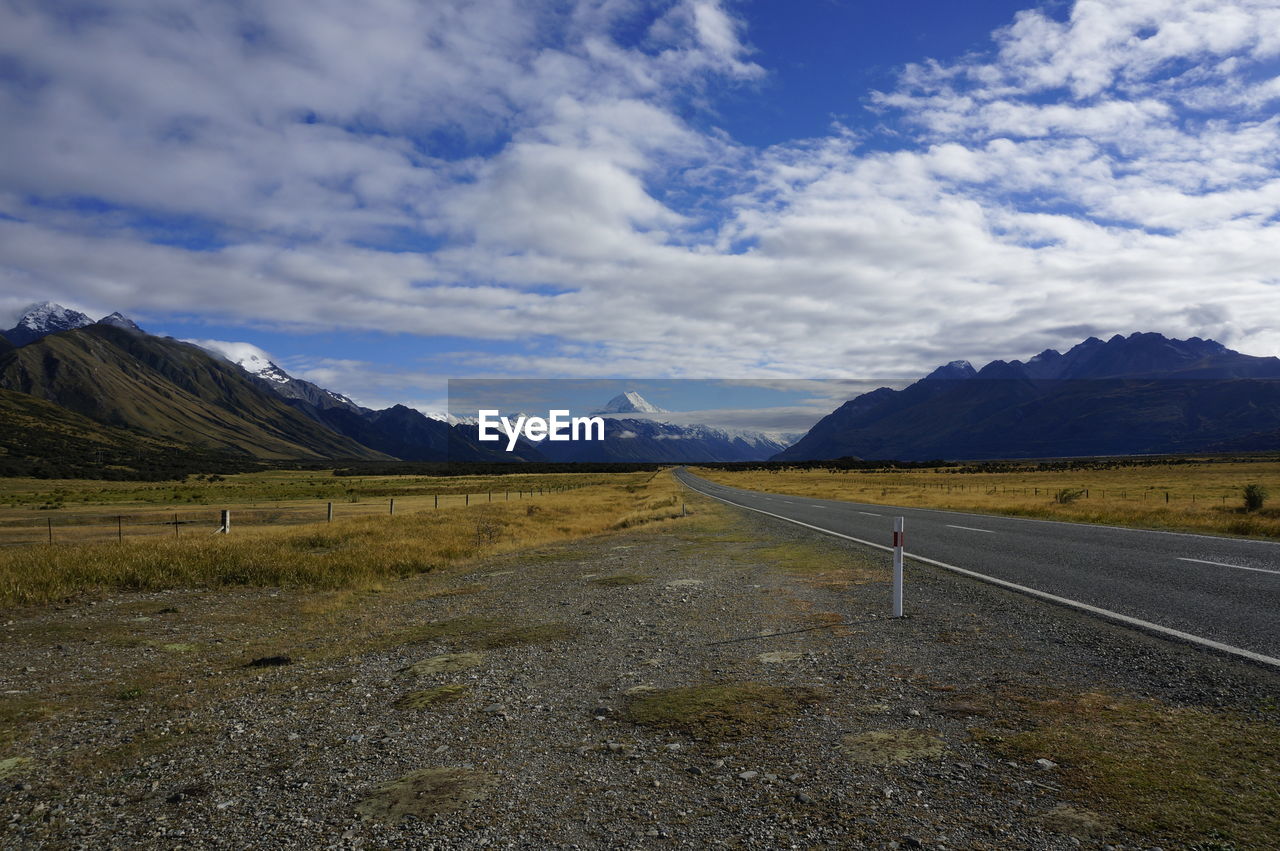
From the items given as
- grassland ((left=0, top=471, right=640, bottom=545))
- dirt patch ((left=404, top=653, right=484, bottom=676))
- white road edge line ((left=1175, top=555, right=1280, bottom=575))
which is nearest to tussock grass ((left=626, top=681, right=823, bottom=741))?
dirt patch ((left=404, top=653, right=484, bottom=676))

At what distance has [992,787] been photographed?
427 centimetres

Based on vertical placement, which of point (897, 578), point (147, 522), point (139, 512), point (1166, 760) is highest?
point (897, 578)

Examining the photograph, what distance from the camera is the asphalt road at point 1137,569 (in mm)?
8008

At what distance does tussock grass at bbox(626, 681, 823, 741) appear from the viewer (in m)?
5.52

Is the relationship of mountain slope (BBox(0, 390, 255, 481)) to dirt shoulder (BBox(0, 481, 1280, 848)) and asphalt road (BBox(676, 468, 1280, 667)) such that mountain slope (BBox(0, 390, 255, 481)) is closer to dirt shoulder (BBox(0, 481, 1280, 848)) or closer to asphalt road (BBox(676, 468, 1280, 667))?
Result: dirt shoulder (BBox(0, 481, 1280, 848))

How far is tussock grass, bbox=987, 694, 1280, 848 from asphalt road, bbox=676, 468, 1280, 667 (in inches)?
89.9

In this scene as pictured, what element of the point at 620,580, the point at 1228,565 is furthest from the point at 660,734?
the point at 1228,565

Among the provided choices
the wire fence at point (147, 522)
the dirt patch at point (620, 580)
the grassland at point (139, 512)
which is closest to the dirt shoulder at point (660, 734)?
the dirt patch at point (620, 580)

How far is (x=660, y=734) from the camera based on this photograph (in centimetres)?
548

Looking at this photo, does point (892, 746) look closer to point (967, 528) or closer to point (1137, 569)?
A: point (1137, 569)

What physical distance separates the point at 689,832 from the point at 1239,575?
11931mm

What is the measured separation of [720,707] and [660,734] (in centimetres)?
74

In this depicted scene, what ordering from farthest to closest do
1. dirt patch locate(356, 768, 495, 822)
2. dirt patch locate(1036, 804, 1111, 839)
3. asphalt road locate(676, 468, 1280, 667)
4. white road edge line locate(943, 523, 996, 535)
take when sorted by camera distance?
white road edge line locate(943, 523, 996, 535), asphalt road locate(676, 468, 1280, 667), dirt patch locate(356, 768, 495, 822), dirt patch locate(1036, 804, 1111, 839)

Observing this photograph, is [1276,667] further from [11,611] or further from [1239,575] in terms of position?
[11,611]
